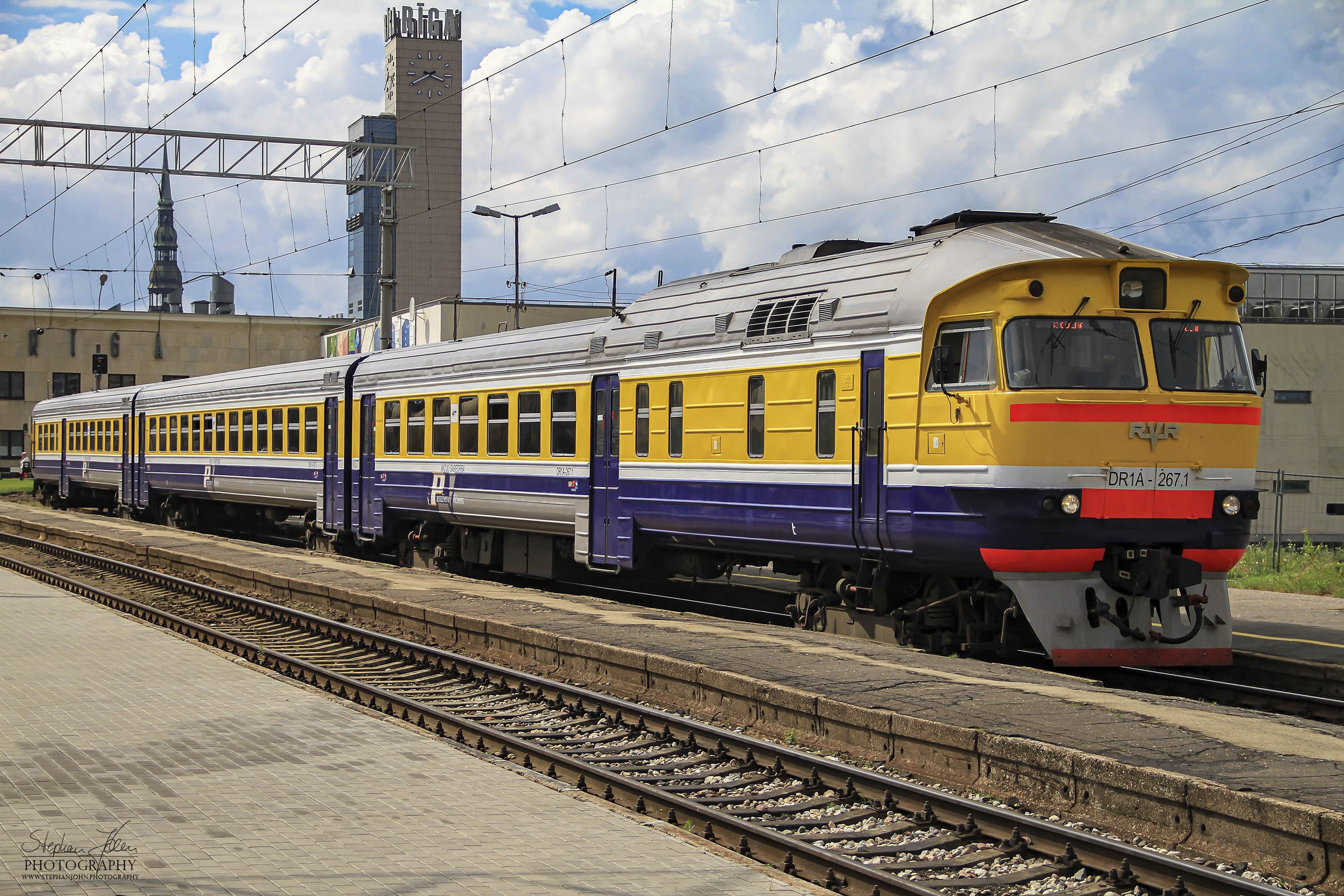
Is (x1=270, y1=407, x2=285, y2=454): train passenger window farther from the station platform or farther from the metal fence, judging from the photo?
the metal fence

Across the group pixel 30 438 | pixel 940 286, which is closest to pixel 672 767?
pixel 940 286

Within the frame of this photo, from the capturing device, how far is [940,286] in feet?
38.0

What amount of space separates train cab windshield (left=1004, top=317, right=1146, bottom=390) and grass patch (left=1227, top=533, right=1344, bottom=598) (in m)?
7.76

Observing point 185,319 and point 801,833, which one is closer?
point 801,833

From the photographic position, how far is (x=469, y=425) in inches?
794

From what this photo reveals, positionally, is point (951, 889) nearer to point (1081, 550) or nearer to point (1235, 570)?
point (1081, 550)

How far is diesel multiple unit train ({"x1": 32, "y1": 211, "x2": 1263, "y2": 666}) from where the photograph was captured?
11016 mm

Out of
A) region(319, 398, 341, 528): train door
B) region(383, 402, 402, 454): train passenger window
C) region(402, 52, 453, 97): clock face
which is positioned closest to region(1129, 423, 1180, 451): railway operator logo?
region(383, 402, 402, 454): train passenger window

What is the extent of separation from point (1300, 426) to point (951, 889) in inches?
1458

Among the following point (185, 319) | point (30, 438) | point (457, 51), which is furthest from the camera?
point (457, 51)

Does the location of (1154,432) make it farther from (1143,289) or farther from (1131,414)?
(1143,289)

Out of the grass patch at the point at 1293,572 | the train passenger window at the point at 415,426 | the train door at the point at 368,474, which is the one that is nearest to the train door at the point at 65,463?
the train door at the point at 368,474

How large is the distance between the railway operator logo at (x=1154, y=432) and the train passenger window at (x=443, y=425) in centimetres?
1197
